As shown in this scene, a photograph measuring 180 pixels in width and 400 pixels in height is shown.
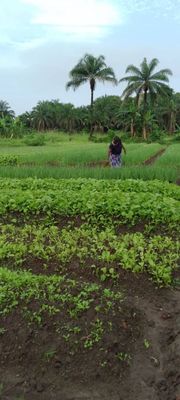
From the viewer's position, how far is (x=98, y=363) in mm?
3586

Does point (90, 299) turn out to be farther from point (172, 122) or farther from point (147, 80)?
point (172, 122)

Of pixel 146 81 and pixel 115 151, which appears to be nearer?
pixel 115 151

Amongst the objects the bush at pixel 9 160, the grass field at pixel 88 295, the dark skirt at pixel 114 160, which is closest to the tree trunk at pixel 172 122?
the bush at pixel 9 160

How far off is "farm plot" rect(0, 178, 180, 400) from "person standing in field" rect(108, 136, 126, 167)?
6830 millimetres

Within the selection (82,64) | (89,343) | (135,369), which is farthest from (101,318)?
(82,64)

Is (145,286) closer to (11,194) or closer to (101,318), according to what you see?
(101,318)

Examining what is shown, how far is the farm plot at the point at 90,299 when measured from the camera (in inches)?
138

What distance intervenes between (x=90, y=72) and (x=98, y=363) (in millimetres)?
40065

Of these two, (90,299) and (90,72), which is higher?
(90,72)

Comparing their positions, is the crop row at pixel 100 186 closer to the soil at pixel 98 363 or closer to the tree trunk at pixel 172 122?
the soil at pixel 98 363

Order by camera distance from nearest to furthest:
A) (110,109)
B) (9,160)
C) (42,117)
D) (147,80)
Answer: (9,160)
(147,80)
(110,109)
(42,117)

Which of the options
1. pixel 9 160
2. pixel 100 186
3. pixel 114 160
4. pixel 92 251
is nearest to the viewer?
pixel 92 251

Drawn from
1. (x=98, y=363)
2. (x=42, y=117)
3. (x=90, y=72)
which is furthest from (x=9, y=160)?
(x=42, y=117)

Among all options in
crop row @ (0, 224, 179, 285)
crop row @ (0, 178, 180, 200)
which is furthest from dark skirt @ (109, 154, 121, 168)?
crop row @ (0, 224, 179, 285)
